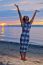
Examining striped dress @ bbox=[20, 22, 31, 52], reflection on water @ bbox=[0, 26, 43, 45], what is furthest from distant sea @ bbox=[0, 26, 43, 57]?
striped dress @ bbox=[20, 22, 31, 52]

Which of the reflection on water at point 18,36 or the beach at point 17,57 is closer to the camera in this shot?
the beach at point 17,57

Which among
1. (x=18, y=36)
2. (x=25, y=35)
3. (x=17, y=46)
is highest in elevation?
(x=25, y=35)

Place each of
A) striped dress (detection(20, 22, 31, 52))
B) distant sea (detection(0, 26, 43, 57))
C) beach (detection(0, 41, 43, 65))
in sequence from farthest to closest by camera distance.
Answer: distant sea (detection(0, 26, 43, 57)) < striped dress (detection(20, 22, 31, 52)) < beach (detection(0, 41, 43, 65))

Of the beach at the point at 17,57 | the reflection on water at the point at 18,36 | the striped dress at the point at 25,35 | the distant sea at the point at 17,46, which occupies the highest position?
the striped dress at the point at 25,35

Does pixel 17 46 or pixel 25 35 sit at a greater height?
pixel 25 35

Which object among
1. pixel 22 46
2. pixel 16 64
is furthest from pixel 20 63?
pixel 22 46

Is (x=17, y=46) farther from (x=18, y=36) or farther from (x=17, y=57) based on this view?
(x=18, y=36)

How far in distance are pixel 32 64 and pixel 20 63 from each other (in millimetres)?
733

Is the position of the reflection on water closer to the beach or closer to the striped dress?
the beach

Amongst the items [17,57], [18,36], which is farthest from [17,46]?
[18,36]

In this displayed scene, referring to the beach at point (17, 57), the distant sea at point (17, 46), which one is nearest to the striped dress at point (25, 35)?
the beach at point (17, 57)

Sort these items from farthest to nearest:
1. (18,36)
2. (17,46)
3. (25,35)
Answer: (18,36), (17,46), (25,35)

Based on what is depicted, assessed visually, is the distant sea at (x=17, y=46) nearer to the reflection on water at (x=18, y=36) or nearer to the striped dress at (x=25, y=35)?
the reflection on water at (x=18, y=36)

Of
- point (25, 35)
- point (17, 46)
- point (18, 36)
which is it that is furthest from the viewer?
point (18, 36)
